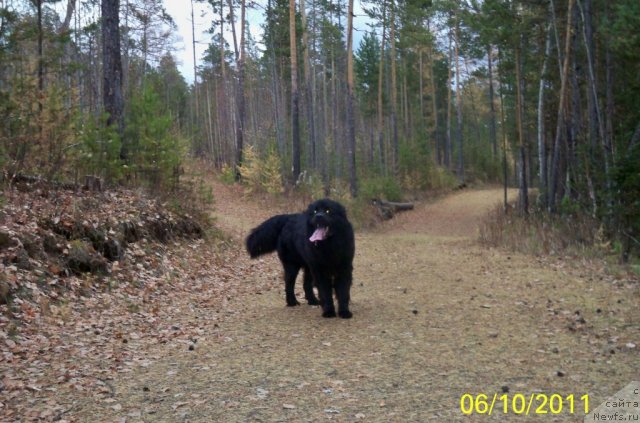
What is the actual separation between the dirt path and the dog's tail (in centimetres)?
87

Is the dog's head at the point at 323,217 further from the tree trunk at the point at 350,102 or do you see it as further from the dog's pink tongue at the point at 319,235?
the tree trunk at the point at 350,102

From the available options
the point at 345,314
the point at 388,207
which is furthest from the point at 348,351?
the point at 388,207

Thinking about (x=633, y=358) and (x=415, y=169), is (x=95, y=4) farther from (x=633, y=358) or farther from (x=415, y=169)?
(x=633, y=358)

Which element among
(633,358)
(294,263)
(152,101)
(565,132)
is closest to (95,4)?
(152,101)

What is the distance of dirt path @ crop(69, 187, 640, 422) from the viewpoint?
4.30m

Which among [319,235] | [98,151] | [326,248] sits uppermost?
[98,151]

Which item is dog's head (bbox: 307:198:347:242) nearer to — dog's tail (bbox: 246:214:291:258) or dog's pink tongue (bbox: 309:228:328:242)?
dog's pink tongue (bbox: 309:228:328:242)

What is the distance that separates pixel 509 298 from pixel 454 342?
280cm
